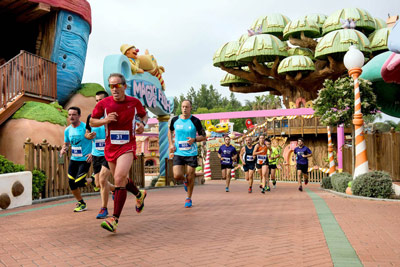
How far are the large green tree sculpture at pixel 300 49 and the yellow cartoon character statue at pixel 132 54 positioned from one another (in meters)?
19.6

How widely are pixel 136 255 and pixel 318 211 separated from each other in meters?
4.73

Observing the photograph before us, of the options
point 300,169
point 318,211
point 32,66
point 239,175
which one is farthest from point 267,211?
point 239,175

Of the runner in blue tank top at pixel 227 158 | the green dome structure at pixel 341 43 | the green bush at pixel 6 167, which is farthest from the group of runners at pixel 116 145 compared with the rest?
the green dome structure at pixel 341 43

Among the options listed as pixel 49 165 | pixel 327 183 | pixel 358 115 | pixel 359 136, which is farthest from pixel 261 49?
pixel 49 165

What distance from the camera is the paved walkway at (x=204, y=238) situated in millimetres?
3941

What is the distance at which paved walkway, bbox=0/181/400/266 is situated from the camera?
12.9 feet

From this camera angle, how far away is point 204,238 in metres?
5.01

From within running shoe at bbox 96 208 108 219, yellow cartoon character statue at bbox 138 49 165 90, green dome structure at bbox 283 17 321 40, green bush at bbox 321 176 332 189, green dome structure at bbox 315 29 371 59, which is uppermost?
green dome structure at bbox 283 17 321 40

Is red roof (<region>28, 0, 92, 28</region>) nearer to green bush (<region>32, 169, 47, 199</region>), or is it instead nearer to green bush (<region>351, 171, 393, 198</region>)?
green bush (<region>32, 169, 47, 199</region>)

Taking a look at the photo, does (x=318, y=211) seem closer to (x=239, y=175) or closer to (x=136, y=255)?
(x=136, y=255)

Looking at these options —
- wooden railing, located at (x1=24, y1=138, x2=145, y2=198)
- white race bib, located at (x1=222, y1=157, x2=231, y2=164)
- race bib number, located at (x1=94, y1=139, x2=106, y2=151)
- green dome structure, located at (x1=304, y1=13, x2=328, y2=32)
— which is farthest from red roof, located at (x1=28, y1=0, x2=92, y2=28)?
green dome structure, located at (x1=304, y1=13, x2=328, y2=32)

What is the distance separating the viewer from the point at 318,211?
25.7ft

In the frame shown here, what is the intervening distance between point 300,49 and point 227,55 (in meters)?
6.57

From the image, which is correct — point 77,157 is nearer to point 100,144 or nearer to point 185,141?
point 100,144
